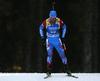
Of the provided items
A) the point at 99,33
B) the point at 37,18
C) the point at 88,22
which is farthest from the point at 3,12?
the point at 99,33

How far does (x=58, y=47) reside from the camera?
8.27 m

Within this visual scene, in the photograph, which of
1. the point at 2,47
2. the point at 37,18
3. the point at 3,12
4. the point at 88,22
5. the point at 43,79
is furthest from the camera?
the point at 2,47

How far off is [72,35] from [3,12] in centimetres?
580

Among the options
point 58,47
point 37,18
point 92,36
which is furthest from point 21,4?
point 58,47

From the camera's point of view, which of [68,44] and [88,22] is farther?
[68,44]

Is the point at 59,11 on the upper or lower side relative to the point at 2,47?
upper

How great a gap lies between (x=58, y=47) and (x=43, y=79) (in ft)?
3.68

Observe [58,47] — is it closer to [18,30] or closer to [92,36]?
[92,36]

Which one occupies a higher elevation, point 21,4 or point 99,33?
point 21,4

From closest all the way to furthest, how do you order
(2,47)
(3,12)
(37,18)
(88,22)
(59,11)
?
1. (88,22)
2. (3,12)
3. (37,18)
4. (59,11)
5. (2,47)

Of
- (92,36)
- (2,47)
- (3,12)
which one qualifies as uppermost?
(3,12)

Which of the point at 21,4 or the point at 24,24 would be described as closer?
the point at 24,24

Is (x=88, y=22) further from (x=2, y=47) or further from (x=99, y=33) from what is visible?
(x=2, y=47)

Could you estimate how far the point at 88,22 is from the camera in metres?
13.5
